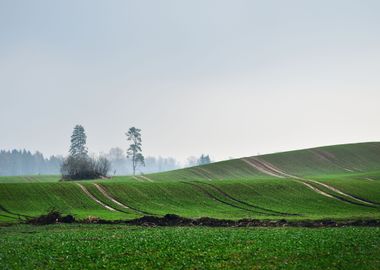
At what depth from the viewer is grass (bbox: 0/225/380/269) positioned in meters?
26.1

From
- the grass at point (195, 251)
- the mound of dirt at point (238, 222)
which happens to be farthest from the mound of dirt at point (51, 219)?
the grass at point (195, 251)

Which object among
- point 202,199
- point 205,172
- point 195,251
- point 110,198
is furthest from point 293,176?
point 195,251

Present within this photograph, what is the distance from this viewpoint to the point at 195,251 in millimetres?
29734

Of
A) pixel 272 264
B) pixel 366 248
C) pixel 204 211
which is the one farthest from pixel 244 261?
pixel 204 211

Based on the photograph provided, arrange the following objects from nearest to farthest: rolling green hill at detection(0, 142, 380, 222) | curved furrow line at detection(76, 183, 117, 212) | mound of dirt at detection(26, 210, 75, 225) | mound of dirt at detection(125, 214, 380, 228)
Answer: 1. mound of dirt at detection(125, 214, 380, 228)
2. mound of dirt at detection(26, 210, 75, 225)
3. rolling green hill at detection(0, 142, 380, 222)
4. curved furrow line at detection(76, 183, 117, 212)

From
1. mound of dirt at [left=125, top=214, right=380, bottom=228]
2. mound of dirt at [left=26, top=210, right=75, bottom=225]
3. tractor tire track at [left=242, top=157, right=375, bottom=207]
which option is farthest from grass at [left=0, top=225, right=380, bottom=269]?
tractor tire track at [left=242, top=157, right=375, bottom=207]

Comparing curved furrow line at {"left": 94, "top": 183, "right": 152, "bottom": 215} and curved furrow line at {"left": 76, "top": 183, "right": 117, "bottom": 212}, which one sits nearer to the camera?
curved furrow line at {"left": 94, "top": 183, "right": 152, "bottom": 215}

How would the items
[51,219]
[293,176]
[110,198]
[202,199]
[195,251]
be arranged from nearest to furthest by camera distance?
1. [195,251]
2. [51,219]
3. [202,199]
4. [110,198]
5. [293,176]

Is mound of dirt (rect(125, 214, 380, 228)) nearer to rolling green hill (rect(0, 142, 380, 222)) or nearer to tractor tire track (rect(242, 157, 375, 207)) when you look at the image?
rolling green hill (rect(0, 142, 380, 222))

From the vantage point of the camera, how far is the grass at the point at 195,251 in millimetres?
26109

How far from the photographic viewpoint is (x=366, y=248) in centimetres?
2908

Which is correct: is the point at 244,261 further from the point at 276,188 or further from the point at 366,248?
the point at 276,188

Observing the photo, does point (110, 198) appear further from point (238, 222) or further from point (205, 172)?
point (205, 172)

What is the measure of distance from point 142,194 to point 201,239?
138 ft
